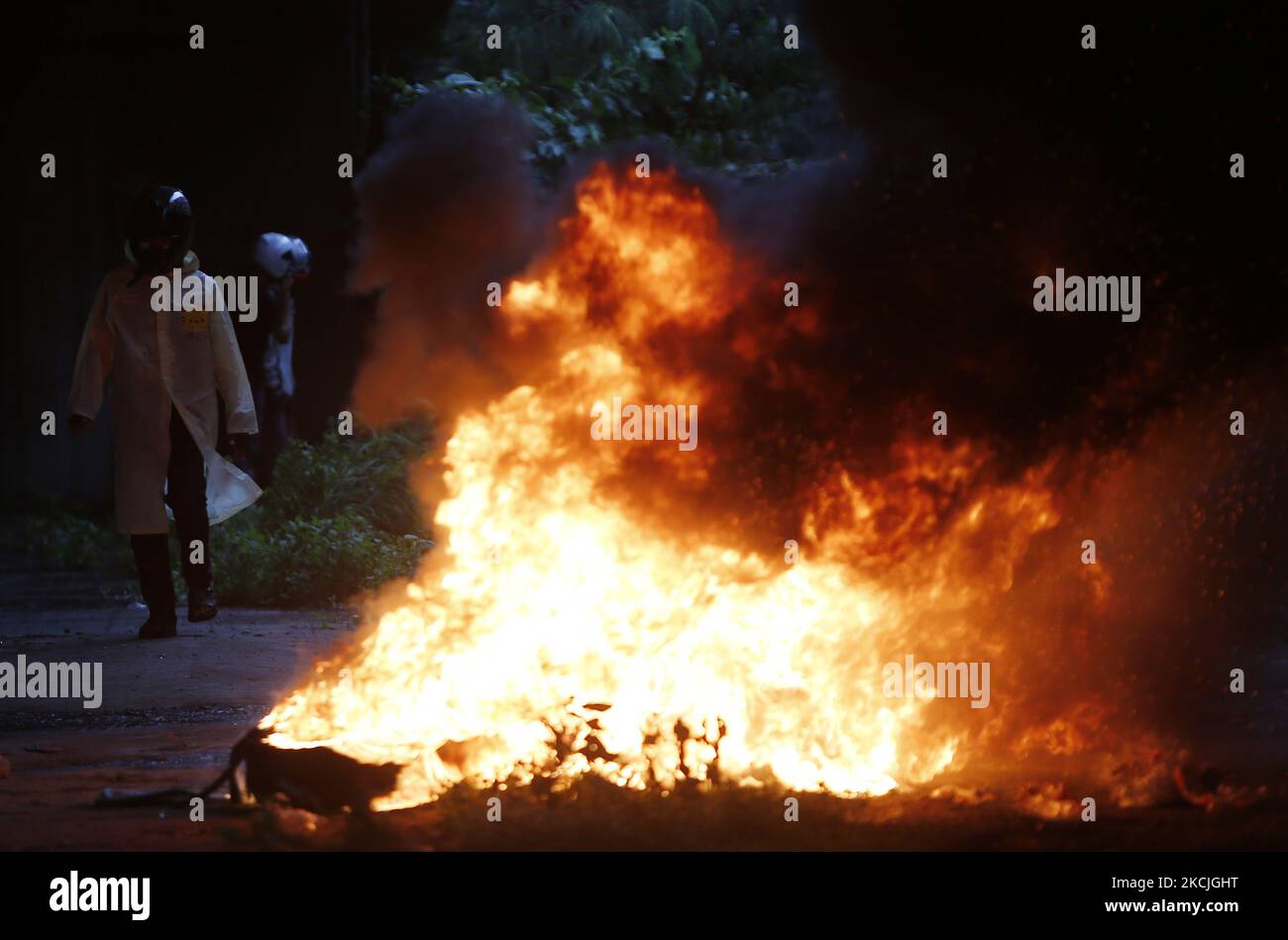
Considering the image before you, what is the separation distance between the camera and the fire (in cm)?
667

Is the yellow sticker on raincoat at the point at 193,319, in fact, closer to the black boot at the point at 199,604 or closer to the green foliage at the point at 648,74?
the black boot at the point at 199,604

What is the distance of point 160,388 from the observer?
9.63m

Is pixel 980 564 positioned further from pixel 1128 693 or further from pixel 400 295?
pixel 400 295

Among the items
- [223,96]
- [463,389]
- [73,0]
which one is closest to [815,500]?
[463,389]

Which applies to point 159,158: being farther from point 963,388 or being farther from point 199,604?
point 963,388

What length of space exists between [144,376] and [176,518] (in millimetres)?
915

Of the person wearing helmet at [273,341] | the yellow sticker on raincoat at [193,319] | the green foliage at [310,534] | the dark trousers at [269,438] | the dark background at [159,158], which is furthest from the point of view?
the dark background at [159,158]

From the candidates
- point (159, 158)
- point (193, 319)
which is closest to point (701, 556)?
point (193, 319)

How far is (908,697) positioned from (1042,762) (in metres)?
0.61

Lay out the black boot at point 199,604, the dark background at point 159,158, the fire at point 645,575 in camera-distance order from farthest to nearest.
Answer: the dark background at point 159,158, the black boot at point 199,604, the fire at point 645,575

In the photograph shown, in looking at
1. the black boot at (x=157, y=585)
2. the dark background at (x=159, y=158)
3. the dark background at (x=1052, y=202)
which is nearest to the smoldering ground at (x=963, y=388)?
the dark background at (x=1052, y=202)

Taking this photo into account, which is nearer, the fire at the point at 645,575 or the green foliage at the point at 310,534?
the fire at the point at 645,575

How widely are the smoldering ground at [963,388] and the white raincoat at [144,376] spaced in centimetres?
237

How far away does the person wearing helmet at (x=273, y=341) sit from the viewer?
13.9 meters
